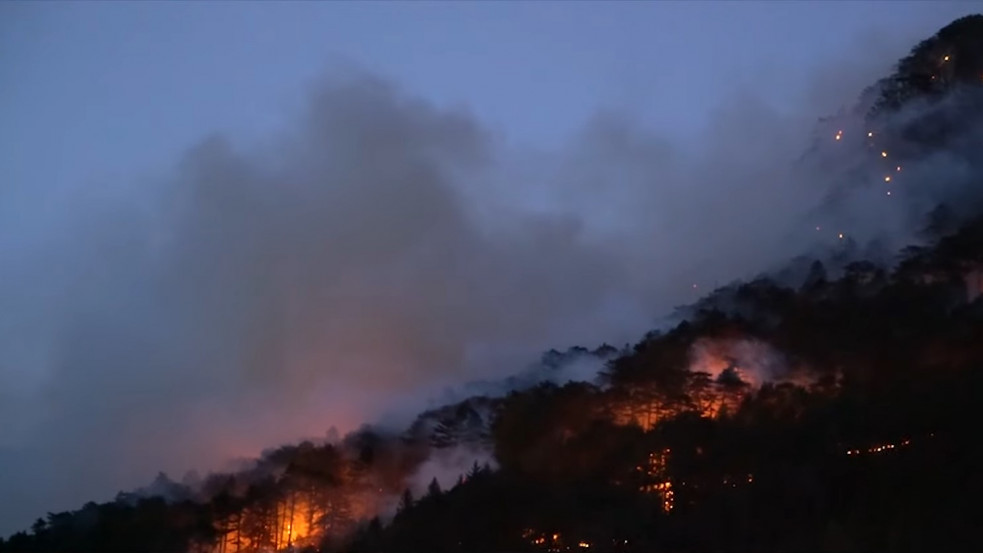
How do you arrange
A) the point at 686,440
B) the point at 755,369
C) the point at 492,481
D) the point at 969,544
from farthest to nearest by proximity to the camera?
1. the point at 755,369
2. the point at 492,481
3. the point at 686,440
4. the point at 969,544

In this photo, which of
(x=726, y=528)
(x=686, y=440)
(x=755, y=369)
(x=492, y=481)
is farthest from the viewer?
(x=755, y=369)

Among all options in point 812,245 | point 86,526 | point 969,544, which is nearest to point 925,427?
point 969,544

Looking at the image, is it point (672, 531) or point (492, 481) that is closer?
point (672, 531)

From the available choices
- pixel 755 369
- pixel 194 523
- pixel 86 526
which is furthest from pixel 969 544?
pixel 86 526

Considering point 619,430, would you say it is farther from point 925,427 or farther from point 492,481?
point 925,427

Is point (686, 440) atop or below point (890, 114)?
below

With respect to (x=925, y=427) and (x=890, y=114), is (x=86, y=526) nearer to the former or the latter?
(x=925, y=427)

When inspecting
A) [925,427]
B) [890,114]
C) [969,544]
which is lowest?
[969,544]

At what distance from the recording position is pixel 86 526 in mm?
48531

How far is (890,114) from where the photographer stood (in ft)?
284

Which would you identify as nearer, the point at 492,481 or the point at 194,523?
the point at 492,481

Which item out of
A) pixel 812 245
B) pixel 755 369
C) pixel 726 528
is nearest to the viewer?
pixel 726 528

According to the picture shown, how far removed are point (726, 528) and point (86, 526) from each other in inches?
1365

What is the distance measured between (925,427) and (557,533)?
11.6 m
